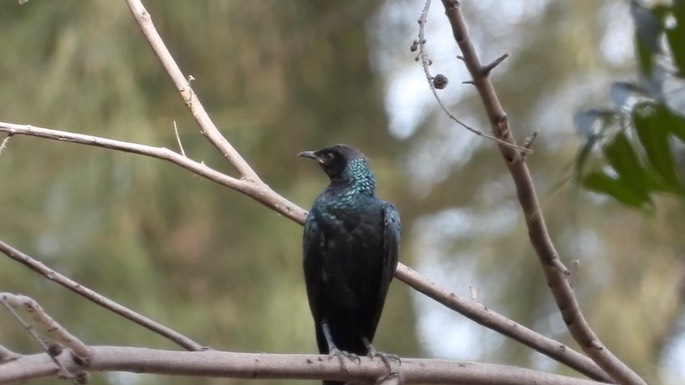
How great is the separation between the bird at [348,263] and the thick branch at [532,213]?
58 cm

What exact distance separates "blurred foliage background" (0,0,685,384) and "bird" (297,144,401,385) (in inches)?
57.5

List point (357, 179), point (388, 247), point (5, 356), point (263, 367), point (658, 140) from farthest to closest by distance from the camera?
point (357, 179)
point (388, 247)
point (263, 367)
point (5, 356)
point (658, 140)

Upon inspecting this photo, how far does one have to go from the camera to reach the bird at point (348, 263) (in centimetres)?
239

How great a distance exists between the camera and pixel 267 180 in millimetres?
4770

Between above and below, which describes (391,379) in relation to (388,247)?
below

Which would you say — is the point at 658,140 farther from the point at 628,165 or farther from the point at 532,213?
the point at 532,213

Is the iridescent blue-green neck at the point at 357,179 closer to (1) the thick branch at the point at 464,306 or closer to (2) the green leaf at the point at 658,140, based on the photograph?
(1) the thick branch at the point at 464,306

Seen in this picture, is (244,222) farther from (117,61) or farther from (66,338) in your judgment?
(66,338)

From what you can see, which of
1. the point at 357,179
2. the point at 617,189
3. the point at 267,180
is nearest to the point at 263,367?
the point at 617,189

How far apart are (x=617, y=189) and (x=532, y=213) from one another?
0.76 meters

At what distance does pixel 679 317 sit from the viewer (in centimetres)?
421

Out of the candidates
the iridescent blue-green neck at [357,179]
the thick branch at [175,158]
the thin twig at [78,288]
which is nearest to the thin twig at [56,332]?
the thin twig at [78,288]

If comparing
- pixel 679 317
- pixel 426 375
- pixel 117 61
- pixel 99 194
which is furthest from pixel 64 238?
pixel 426 375

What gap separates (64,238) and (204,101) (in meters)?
0.88
